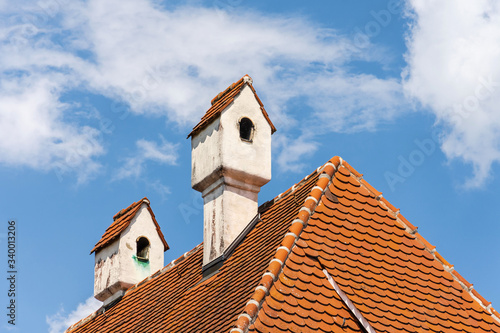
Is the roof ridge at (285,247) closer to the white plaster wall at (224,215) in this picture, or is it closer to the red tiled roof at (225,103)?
the white plaster wall at (224,215)

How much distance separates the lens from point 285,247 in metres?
11.8

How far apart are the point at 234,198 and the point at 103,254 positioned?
16.4 feet

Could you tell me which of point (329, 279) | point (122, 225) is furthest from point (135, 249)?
point (329, 279)

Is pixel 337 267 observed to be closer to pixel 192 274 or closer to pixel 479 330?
pixel 479 330

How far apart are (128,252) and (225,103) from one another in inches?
179

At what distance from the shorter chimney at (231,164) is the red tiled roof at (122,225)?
342 cm

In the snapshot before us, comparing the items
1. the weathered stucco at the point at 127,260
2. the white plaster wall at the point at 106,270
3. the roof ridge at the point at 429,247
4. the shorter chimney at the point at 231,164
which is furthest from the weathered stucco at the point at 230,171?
the white plaster wall at the point at 106,270

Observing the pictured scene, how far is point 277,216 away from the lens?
538 inches

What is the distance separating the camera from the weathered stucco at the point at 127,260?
17.7 metres

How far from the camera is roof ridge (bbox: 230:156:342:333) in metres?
10.7

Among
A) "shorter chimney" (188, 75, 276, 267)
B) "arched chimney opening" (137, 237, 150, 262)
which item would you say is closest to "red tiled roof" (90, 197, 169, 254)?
"arched chimney opening" (137, 237, 150, 262)

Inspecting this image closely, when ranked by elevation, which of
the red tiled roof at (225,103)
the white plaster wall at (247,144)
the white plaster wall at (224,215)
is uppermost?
the red tiled roof at (225,103)

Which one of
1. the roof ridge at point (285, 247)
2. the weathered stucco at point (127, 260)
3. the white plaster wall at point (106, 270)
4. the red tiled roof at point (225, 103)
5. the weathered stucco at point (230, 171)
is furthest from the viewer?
the white plaster wall at point (106, 270)

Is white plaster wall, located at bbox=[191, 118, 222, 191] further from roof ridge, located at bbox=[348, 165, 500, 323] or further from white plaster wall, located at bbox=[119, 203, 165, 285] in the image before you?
white plaster wall, located at bbox=[119, 203, 165, 285]
